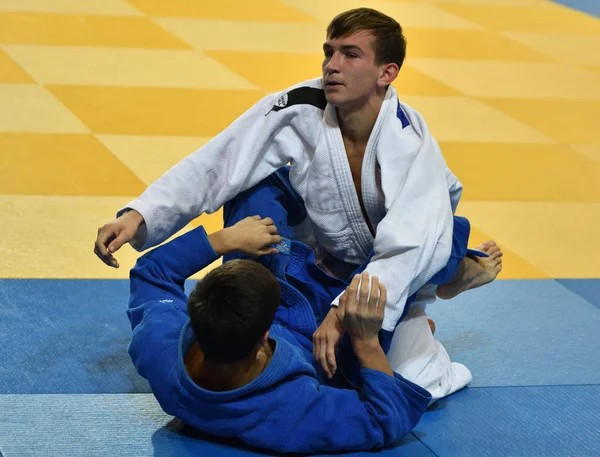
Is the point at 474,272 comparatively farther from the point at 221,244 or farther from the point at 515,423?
the point at 221,244

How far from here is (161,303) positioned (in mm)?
3881

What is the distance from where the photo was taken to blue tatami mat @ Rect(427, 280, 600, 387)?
4492mm

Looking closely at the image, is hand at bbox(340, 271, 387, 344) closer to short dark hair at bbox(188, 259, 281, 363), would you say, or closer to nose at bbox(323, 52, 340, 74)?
short dark hair at bbox(188, 259, 281, 363)

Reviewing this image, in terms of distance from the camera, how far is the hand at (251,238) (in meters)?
4.06

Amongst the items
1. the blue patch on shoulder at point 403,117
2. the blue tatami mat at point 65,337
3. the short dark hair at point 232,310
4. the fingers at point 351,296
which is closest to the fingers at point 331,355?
the fingers at point 351,296

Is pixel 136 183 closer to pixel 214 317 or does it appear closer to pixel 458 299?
pixel 458 299

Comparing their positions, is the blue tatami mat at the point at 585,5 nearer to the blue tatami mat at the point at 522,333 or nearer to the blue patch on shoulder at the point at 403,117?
the blue tatami mat at the point at 522,333

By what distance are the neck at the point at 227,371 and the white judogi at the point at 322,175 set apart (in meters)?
0.66

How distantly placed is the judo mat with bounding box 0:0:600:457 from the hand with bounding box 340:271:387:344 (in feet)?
1.42

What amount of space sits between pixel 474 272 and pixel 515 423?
0.72 m

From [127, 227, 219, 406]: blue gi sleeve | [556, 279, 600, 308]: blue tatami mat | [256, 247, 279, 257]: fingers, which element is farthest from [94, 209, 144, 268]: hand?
[556, 279, 600, 308]: blue tatami mat

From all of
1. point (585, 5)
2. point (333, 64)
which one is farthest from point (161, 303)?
point (585, 5)

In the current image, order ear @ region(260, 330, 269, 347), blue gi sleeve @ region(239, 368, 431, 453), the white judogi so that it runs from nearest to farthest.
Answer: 1. ear @ region(260, 330, 269, 347)
2. blue gi sleeve @ region(239, 368, 431, 453)
3. the white judogi


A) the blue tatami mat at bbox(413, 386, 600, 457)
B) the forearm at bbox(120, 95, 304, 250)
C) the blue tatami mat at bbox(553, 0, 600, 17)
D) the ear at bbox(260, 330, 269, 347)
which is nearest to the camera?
the ear at bbox(260, 330, 269, 347)
